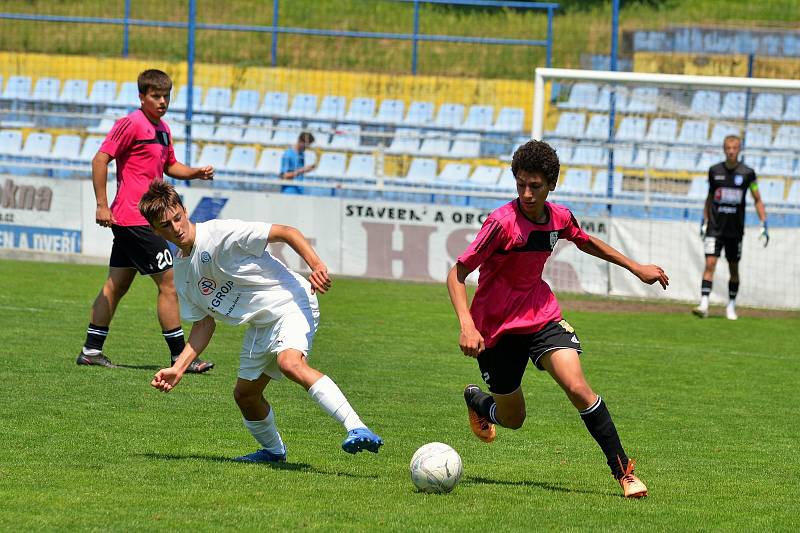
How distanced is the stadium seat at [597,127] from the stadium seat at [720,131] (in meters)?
1.85

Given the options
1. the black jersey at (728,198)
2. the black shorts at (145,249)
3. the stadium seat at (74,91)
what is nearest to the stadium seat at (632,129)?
the black jersey at (728,198)

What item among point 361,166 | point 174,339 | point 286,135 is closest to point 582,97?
point 361,166

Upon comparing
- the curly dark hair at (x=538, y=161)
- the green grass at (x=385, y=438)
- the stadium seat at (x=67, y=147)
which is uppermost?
the curly dark hair at (x=538, y=161)

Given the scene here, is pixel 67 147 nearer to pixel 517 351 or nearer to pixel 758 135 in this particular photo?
pixel 758 135

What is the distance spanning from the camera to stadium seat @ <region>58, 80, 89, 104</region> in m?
25.3

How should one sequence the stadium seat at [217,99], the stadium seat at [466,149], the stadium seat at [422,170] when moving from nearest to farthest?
the stadium seat at [422,170], the stadium seat at [466,149], the stadium seat at [217,99]

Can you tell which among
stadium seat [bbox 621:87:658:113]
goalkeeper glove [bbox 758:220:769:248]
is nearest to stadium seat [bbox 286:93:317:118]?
stadium seat [bbox 621:87:658:113]

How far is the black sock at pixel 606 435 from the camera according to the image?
6.01 m

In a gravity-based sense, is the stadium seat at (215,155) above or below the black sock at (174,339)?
above

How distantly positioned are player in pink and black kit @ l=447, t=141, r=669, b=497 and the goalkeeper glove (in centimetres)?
961

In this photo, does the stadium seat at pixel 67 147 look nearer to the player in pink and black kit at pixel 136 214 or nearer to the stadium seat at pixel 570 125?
the stadium seat at pixel 570 125

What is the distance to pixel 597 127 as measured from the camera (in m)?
19.1

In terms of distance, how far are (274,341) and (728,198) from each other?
10.3m

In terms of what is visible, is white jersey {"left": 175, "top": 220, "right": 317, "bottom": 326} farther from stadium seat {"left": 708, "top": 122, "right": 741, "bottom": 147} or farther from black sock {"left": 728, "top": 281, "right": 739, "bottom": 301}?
stadium seat {"left": 708, "top": 122, "right": 741, "bottom": 147}
